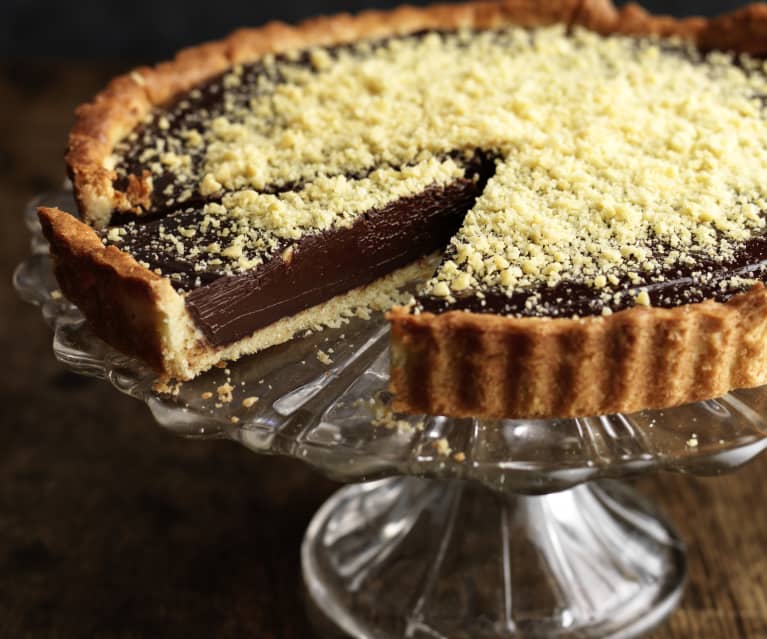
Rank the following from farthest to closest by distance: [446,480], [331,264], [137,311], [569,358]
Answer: [446,480]
[331,264]
[137,311]
[569,358]

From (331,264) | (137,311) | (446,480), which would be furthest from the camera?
(446,480)

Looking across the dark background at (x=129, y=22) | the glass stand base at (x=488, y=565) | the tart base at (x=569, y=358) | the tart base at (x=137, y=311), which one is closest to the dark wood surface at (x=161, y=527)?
the glass stand base at (x=488, y=565)

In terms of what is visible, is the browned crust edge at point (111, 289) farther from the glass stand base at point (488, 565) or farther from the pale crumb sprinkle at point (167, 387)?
the glass stand base at point (488, 565)

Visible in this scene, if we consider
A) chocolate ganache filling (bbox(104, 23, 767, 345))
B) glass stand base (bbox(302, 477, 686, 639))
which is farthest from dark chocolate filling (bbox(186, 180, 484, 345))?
glass stand base (bbox(302, 477, 686, 639))

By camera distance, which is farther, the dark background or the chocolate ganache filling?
the dark background

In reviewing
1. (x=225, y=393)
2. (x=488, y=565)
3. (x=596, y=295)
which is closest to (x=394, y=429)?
(x=225, y=393)

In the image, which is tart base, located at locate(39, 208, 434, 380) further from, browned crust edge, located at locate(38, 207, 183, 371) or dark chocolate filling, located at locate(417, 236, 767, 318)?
dark chocolate filling, located at locate(417, 236, 767, 318)

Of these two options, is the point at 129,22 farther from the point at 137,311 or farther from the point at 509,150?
the point at 137,311

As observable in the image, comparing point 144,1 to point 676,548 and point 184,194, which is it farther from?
point 676,548
